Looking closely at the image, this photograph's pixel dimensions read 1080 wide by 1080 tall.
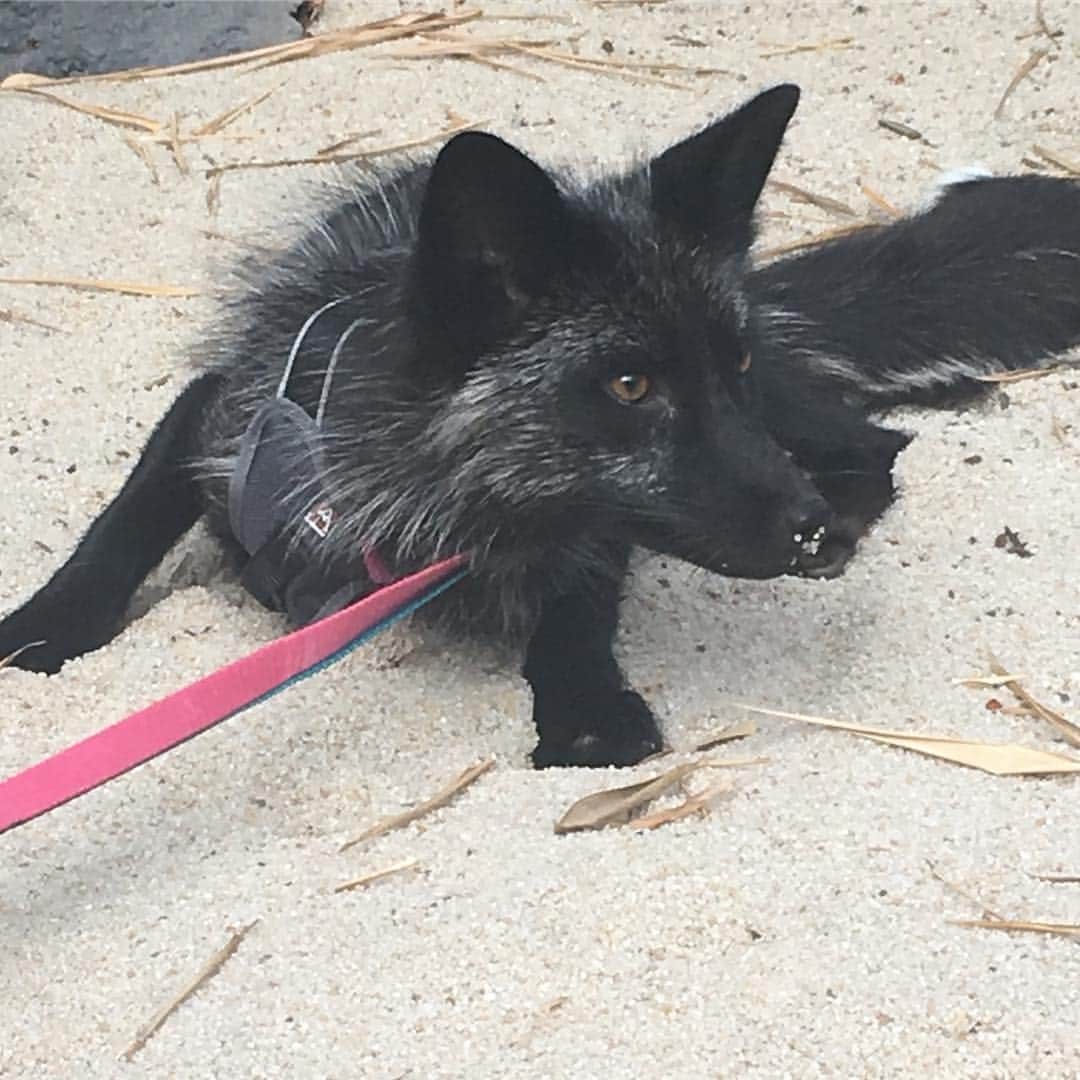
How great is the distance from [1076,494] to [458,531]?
117 cm

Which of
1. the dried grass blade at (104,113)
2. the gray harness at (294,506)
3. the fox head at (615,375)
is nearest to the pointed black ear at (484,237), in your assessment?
the fox head at (615,375)

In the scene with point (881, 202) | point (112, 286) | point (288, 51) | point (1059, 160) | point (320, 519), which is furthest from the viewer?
point (288, 51)

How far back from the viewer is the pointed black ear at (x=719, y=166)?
253cm

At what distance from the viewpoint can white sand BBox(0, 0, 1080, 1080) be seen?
197cm

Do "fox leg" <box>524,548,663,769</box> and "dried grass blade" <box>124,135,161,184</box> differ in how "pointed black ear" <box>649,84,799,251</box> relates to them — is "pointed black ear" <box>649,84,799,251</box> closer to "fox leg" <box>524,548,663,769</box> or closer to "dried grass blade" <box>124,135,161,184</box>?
"fox leg" <box>524,548,663,769</box>

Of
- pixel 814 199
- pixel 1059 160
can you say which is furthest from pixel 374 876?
pixel 1059 160

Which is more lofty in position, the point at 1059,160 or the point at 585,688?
the point at 1059,160

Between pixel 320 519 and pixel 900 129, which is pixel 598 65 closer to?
pixel 900 129

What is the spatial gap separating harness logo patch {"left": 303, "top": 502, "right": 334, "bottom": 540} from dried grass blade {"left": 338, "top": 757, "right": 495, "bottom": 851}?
1.54 ft

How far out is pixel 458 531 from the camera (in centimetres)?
262

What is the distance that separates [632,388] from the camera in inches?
96.3

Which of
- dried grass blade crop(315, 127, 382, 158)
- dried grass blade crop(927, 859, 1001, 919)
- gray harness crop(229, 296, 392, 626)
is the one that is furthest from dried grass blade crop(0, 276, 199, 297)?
dried grass blade crop(927, 859, 1001, 919)

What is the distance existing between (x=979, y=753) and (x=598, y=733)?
0.53 m

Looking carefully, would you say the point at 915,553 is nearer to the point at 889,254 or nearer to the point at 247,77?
the point at 889,254
